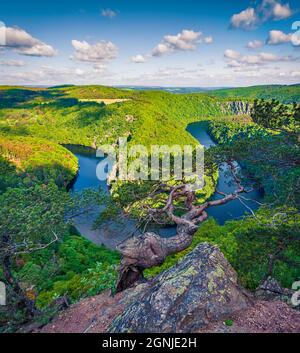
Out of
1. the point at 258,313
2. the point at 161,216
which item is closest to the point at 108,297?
the point at 161,216

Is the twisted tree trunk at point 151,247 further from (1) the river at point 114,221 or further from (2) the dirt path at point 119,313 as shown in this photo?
(2) the dirt path at point 119,313

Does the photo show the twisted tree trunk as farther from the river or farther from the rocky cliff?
the rocky cliff

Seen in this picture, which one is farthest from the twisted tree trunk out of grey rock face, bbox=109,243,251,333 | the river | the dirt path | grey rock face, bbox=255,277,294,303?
grey rock face, bbox=255,277,294,303

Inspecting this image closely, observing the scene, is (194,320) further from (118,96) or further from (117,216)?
(118,96)

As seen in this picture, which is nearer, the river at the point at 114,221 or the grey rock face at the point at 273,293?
the grey rock face at the point at 273,293

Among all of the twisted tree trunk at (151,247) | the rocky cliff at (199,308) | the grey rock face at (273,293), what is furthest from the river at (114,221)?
the grey rock face at (273,293)

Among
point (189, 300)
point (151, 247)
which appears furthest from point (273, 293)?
point (151, 247)
